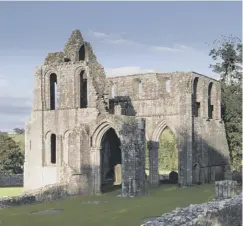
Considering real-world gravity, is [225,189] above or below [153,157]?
below

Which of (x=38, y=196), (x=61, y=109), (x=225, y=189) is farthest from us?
(x=61, y=109)

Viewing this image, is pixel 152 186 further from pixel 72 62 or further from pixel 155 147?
pixel 72 62

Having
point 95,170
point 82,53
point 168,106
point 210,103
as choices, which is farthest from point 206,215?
point 210,103

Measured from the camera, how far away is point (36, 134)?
3297 cm

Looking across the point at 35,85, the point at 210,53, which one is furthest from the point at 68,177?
the point at 210,53

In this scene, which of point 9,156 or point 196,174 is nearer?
point 196,174

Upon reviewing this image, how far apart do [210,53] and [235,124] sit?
7657 mm

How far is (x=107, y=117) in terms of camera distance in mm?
28094

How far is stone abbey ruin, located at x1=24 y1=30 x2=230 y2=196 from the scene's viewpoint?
97.0ft

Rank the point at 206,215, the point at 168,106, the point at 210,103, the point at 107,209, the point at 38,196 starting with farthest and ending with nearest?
A: the point at 210,103
the point at 168,106
the point at 38,196
the point at 107,209
the point at 206,215

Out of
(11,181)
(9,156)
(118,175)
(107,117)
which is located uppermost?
(107,117)

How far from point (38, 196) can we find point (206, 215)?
43.4 ft

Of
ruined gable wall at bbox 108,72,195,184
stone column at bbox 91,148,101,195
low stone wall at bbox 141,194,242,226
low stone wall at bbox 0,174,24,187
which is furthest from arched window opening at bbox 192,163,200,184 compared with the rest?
low stone wall at bbox 0,174,24,187

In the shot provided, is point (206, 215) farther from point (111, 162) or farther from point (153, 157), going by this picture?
point (111, 162)
